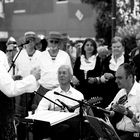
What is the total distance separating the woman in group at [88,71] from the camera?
5.66m

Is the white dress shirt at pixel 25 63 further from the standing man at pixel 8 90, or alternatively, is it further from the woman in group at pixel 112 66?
the standing man at pixel 8 90

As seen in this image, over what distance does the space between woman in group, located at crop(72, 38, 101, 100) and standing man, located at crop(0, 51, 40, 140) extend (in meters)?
2.19

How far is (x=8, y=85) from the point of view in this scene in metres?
3.14

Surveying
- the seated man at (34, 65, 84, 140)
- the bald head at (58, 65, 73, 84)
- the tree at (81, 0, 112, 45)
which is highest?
the tree at (81, 0, 112, 45)

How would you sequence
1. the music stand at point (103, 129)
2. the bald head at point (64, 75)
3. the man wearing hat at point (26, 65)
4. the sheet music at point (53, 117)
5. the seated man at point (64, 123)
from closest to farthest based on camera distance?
1. the music stand at point (103, 129)
2. the sheet music at point (53, 117)
3. the seated man at point (64, 123)
4. the bald head at point (64, 75)
5. the man wearing hat at point (26, 65)

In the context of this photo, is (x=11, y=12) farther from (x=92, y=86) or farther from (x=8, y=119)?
(x=8, y=119)

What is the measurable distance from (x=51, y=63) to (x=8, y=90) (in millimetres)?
2448

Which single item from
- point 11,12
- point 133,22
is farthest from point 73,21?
point 133,22

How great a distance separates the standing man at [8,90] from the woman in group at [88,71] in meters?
2.19

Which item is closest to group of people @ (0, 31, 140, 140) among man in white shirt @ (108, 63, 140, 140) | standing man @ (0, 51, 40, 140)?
man in white shirt @ (108, 63, 140, 140)

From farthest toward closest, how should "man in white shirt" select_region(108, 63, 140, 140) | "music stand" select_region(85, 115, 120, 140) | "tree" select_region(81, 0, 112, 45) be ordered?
"tree" select_region(81, 0, 112, 45) < "man in white shirt" select_region(108, 63, 140, 140) < "music stand" select_region(85, 115, 120, 140)

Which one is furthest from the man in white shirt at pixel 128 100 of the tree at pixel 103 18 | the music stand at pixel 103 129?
the tree at pixel 103 18

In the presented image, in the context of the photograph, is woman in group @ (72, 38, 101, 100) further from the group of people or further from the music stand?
the music stand

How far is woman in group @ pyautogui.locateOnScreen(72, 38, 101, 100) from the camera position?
5.66m
